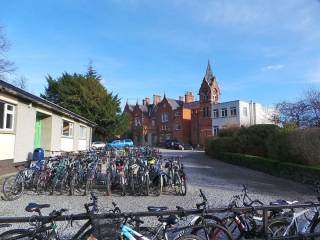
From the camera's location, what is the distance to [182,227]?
4504 millimetres

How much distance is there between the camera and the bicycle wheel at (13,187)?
30.3 ft

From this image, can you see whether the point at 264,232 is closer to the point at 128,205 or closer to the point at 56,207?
the point at 128,205

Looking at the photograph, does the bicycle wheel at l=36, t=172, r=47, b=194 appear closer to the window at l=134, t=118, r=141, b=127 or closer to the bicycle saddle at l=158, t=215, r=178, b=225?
the bicycle saddle at l=158, t=215, r=178, b=225

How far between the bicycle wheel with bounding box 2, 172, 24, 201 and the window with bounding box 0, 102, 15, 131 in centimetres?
370

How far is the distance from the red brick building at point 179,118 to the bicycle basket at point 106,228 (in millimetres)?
46237

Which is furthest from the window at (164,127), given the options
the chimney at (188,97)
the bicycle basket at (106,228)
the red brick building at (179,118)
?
the bicycle basket at (106,228)

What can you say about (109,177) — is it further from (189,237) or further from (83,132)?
(83,132)

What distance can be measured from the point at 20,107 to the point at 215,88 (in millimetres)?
46067

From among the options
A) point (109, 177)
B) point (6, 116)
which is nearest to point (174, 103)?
point (6, 116)

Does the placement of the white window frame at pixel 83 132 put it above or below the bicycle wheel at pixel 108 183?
above

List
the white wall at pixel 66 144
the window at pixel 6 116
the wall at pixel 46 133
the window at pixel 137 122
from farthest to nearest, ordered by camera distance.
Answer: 1. the window at pixel 137 122
2. the white wall at pixel 66 144
3. the wall at pixel 46 133
4. the window at pixel 6 116

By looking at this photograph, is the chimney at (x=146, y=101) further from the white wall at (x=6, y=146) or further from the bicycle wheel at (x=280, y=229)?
the bicycle wheel at (x=280, y=229)

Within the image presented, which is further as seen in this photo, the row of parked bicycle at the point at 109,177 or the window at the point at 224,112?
the window at the point at 224,112

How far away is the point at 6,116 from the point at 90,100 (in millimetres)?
26808
